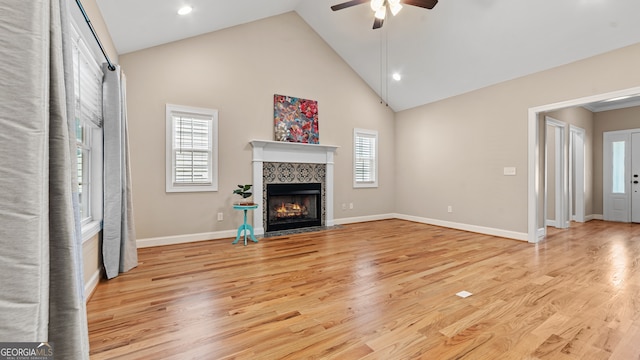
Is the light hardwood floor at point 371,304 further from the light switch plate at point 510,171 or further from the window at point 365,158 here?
the window at point 365,158

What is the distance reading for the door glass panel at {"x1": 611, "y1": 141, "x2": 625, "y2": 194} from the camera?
6.62 meters

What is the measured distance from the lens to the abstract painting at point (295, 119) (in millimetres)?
5281

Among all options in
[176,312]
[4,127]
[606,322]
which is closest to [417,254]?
[606,322]

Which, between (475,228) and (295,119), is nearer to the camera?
(475,228)

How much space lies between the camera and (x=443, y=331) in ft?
6.29

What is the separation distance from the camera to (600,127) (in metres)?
6.91

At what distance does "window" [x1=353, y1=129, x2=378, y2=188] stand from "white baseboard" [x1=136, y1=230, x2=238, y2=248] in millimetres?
2978

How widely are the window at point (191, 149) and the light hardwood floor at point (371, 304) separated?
1.10 m

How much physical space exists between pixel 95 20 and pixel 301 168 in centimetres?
366

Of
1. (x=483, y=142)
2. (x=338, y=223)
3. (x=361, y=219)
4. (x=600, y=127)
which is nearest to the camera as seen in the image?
(x=483, y=142)

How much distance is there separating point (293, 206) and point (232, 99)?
2366 mm

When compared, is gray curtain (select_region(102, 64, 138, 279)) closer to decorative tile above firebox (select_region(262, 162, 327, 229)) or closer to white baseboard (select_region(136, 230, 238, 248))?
white baseboard (select_region(136, 230, 238, 248))

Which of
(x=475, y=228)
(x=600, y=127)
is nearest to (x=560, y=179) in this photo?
(x=475, y=228)

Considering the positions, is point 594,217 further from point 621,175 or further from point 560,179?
point 560,179
